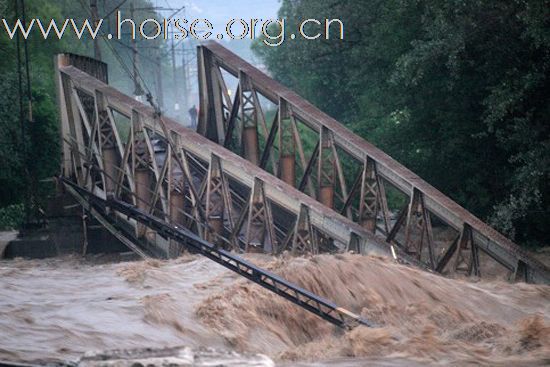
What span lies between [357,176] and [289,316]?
8.38 metres

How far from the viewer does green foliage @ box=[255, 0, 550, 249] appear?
70.3 ft

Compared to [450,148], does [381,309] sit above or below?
below

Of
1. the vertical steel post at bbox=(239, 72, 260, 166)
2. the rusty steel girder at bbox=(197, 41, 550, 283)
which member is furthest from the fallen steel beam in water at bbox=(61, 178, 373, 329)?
the vertical steel post at bbox=(239, 72, 260, 166)

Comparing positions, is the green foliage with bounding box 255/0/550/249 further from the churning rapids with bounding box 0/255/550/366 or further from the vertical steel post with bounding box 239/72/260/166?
the churning rapids with bounding box 0/255/550/366

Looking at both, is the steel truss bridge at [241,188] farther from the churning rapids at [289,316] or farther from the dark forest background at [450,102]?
the dark forest background at [450,102]

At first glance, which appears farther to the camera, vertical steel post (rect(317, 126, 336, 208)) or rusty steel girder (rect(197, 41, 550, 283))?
vertical steel post (rect(317, 126, 336, 208))

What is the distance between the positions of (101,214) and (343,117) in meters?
24.5

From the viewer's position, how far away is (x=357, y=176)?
21.0 metres

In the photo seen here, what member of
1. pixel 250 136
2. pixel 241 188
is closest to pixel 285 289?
pixel 241 188

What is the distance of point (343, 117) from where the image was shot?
1777 inches

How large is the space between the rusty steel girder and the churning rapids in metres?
1.77

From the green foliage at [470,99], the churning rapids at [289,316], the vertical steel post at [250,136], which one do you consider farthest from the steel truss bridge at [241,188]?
the green foliage at [470,99]

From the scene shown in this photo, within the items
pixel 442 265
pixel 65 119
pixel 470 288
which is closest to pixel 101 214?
pixel 65 119

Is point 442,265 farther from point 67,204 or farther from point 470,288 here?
point 67,204
